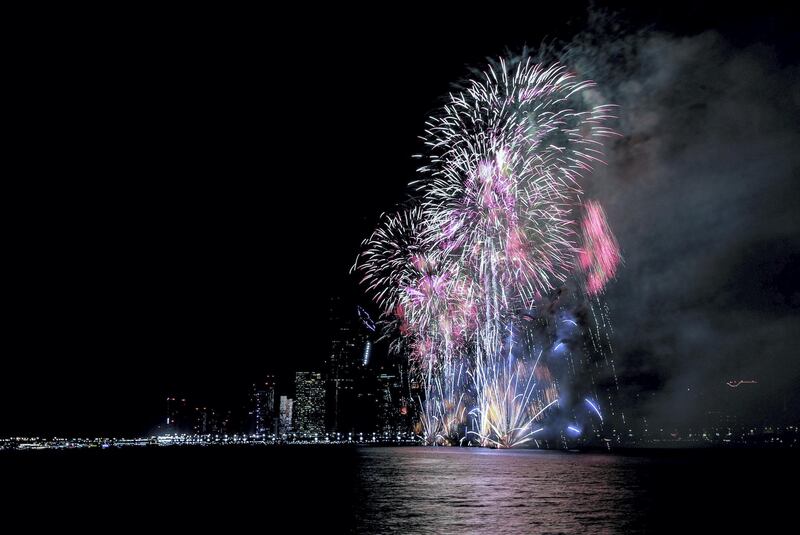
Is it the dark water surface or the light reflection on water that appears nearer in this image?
the light reflection on water

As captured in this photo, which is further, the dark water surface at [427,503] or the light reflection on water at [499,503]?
the dark water surface at [427,503]

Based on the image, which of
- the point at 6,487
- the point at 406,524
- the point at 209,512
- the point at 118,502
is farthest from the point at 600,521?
the point at 6,487

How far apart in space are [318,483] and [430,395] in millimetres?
36253

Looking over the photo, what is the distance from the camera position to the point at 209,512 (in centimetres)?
1177

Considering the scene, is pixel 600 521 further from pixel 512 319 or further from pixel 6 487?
pixel 512 319

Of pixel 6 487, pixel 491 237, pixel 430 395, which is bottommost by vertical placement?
pixel 6 487

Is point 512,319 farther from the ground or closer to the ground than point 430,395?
farther from the ground

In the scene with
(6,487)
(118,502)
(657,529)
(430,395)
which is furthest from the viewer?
(430,395)

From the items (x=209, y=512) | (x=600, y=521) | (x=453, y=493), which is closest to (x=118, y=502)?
(x=209, y=512)

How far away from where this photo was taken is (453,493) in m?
14.4

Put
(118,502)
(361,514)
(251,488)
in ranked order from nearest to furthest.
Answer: (361,514)
(118,502)
(251,488)

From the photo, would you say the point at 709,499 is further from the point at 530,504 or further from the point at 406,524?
the point at 406,524

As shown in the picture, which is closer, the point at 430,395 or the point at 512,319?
the point at 512,319

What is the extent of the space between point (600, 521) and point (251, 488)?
1023cm
